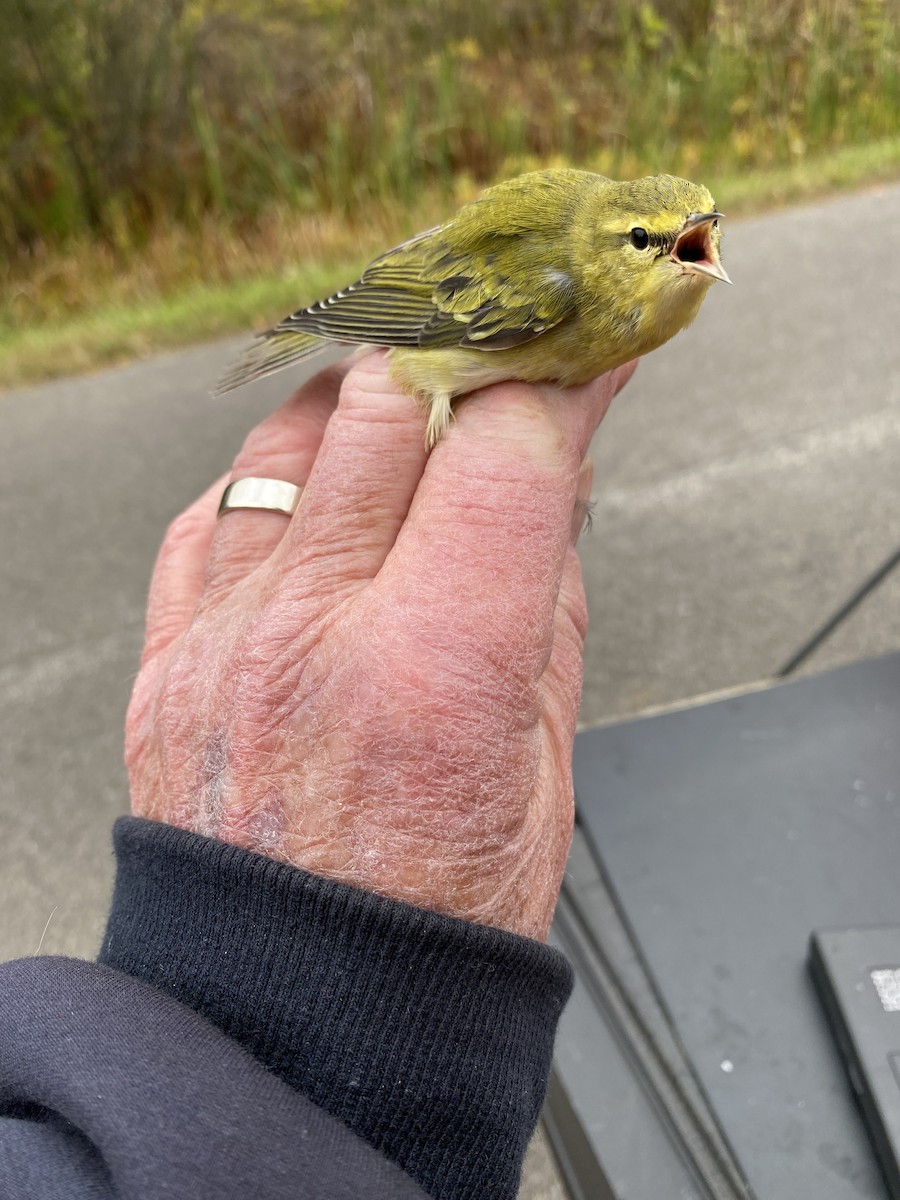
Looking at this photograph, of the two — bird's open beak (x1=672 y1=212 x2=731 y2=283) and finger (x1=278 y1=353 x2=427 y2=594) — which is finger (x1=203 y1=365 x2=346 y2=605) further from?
bird's open beak (x1=672 y1=212 x2=731 y2=283)

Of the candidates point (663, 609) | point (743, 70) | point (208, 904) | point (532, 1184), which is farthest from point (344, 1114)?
point (743, 70)

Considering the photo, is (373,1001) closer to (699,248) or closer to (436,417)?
(436,417)

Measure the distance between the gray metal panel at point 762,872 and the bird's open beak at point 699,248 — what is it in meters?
0.90

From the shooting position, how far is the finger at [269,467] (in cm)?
164

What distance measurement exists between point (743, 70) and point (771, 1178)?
7.41 meters

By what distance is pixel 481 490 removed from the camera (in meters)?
1.36

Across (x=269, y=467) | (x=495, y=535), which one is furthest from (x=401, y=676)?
(x=269, y=467)

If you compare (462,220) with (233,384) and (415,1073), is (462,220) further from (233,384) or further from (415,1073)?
(415,1073)

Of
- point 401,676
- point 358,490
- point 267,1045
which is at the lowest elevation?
point 267,1045

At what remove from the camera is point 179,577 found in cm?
185

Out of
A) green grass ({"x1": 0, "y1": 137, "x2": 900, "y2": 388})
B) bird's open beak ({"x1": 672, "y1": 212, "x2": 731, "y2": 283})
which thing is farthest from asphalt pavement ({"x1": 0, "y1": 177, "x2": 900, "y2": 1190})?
bird's open beak ({"x1": 672, "y1": 212, "x2": 731, "y2": 283})

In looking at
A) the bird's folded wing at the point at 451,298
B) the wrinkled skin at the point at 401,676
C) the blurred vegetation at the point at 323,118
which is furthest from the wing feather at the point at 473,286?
the blurred vegetation at the point at 323,118

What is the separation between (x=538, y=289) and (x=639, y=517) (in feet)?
6.09

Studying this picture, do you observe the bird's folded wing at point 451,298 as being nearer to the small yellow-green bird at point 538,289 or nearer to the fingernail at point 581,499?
the small yellow-green bird at point 538,289
